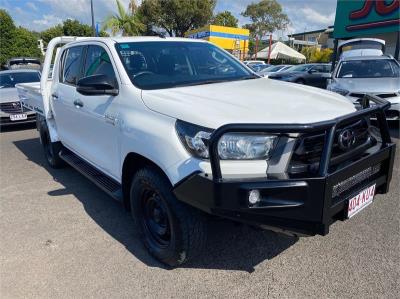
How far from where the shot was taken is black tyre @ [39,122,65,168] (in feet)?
17.6

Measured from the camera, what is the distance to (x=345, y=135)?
2428 mm

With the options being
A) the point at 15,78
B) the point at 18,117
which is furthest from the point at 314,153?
the point at 15,78

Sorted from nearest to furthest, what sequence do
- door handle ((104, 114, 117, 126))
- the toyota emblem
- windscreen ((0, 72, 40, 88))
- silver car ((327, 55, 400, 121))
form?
1. the toyota emblem
2. door handle ((104, 114, 117, 126))
3. silver car ((327, 55, 400, 121))
4. windscreen ((0, 72, 40, 88))

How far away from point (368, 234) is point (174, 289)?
6.35ft

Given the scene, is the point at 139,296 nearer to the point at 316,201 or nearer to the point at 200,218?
the point at 200,218

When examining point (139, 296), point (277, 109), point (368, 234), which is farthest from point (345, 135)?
point (139, 296)

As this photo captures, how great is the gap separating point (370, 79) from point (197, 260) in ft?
23.5

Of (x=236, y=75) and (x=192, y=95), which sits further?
(x=236, y=75)

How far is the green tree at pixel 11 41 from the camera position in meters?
34.0

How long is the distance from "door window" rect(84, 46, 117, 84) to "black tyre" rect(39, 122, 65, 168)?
5.81 feet

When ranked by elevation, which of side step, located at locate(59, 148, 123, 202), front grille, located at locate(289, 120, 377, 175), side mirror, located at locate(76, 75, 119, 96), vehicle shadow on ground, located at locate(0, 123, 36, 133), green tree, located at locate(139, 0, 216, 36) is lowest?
vehicle shadow on ground, located at locate(0, 123, 36, 133)

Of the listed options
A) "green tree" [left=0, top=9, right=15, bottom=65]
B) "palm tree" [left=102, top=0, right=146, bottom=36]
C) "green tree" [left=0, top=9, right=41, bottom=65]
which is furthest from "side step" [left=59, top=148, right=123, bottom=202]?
"green tree" [left=0, top=9, right=15, bottom=65]

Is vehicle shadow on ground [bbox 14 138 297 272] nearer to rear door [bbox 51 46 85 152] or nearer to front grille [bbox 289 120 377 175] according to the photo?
front grille [bbox 289 120 377 175]

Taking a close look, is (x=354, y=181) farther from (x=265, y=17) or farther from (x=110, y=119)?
(x=265, y=17)
